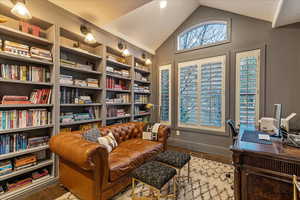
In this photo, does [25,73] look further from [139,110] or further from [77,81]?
[139,110]

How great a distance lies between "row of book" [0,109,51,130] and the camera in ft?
5.72

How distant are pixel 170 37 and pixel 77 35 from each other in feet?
8.58

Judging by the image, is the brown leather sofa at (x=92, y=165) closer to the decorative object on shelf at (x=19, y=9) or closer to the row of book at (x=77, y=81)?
the row of book at (x=77, y=81)

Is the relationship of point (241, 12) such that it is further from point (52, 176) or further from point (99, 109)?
point (52, 176)

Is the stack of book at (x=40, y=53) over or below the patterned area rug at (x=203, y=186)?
over

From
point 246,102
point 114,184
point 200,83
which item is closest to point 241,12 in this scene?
point 200,83

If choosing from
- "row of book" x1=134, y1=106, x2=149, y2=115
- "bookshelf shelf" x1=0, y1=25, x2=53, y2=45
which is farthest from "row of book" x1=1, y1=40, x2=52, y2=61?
"row of book" x1=134, y1=106, x2=149, y2=115

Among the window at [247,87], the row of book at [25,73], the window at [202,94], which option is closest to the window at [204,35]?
the window at [202,94]

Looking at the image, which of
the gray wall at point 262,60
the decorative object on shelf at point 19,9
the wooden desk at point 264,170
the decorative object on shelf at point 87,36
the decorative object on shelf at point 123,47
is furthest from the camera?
the decorative object on shelf at point 123,47

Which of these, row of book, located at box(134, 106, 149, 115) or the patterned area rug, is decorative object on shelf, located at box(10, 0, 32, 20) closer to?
the patterned area rug

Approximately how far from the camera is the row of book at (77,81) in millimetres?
2307

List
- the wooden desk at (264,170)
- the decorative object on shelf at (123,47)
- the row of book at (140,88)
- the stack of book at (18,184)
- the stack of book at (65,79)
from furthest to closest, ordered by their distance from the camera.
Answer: the row of book at (140,88)
the decorative object on shelf at (123,47)
the stack of book at (65,79)
the stack of book at (18,184)
the wooden desk at (264,170)

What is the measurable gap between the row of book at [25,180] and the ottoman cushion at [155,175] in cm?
152

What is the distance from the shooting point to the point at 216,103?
3.33 meters
